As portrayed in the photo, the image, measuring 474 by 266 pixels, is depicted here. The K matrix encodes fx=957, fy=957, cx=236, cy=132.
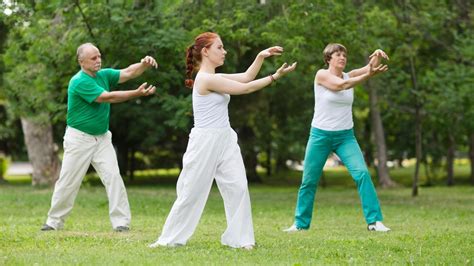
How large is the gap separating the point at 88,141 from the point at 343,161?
303cm

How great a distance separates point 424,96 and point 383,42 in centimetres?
160

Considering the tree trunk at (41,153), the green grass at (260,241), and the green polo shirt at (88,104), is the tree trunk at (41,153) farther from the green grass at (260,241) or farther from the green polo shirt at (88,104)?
the green polo shirt at (88,104)

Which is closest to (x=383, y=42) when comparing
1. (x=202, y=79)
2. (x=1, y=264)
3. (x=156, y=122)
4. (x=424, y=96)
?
(x=424, y=96)

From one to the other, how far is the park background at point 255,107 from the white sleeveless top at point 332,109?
1.31 metres

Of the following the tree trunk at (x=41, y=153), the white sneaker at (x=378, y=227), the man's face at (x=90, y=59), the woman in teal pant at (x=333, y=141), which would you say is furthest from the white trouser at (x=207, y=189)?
the tree trunk at (x=41, y=153)

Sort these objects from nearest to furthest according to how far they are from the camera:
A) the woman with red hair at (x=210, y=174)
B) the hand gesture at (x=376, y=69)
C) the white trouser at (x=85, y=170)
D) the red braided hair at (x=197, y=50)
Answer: the woman with red hair at (x=210, y=174)
the red braided hair at (x=197, y=50)
the hand gesture at (x=376, y=69)
the white trouser at (x=85, y=170)

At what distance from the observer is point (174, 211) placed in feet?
29.6

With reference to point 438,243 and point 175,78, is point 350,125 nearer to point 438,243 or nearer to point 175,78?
point 438,243

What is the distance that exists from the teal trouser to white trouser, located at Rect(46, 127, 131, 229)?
84.2 inches

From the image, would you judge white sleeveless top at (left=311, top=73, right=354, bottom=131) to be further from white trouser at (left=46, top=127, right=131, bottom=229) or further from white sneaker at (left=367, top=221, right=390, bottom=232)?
white trouser at (left=46, top=127, right=131, bottom=229)

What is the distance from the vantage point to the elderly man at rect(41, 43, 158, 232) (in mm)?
10969

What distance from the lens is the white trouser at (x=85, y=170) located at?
36.5 ft

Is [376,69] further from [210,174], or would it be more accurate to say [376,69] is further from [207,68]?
[210,174]

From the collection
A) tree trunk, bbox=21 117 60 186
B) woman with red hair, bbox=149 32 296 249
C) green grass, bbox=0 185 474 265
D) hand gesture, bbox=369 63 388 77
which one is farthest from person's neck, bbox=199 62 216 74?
tree trunk, bbox=21 117 60 186
